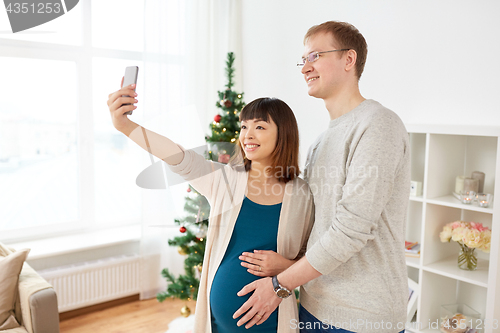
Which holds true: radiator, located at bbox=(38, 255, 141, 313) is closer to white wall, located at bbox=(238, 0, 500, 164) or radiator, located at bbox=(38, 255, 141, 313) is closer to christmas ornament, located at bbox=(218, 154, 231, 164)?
christmas ornament, located at bbox=(218, 154, 231, 164)

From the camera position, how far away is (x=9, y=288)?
6.68 feet

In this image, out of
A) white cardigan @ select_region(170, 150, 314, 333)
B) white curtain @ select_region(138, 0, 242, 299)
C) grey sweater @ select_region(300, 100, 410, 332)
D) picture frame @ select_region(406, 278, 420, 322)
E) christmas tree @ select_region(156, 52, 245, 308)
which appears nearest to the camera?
grey sweater @ select_region(300, 100, 410, 332)

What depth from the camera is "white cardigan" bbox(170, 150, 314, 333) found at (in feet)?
4.34

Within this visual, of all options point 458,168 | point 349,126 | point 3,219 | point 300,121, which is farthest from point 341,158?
point 3,219

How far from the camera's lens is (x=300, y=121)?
318cm

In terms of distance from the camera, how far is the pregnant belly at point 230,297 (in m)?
1.31

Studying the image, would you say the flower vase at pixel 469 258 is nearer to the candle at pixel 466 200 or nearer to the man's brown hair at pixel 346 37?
the candle at pixel 466 200

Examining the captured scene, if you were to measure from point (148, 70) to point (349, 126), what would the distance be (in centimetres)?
238

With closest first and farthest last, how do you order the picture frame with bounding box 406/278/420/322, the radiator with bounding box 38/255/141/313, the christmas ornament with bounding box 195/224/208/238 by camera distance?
the picture frame with bounding box 406/278/420/322, the christmas ornament with bounding box 195/224/208/238, the radiator with bounding box 38/255/141/313

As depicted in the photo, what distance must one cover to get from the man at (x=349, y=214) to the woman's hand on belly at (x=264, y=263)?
38mm

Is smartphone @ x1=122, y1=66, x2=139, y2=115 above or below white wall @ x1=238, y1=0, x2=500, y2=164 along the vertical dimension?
below

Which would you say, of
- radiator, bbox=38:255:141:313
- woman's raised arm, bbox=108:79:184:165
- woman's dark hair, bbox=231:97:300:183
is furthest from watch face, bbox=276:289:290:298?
radiator, bbox=38:255:141:313

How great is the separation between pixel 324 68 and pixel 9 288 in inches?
75.4

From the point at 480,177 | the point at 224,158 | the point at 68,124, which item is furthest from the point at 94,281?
the point at 480,177
